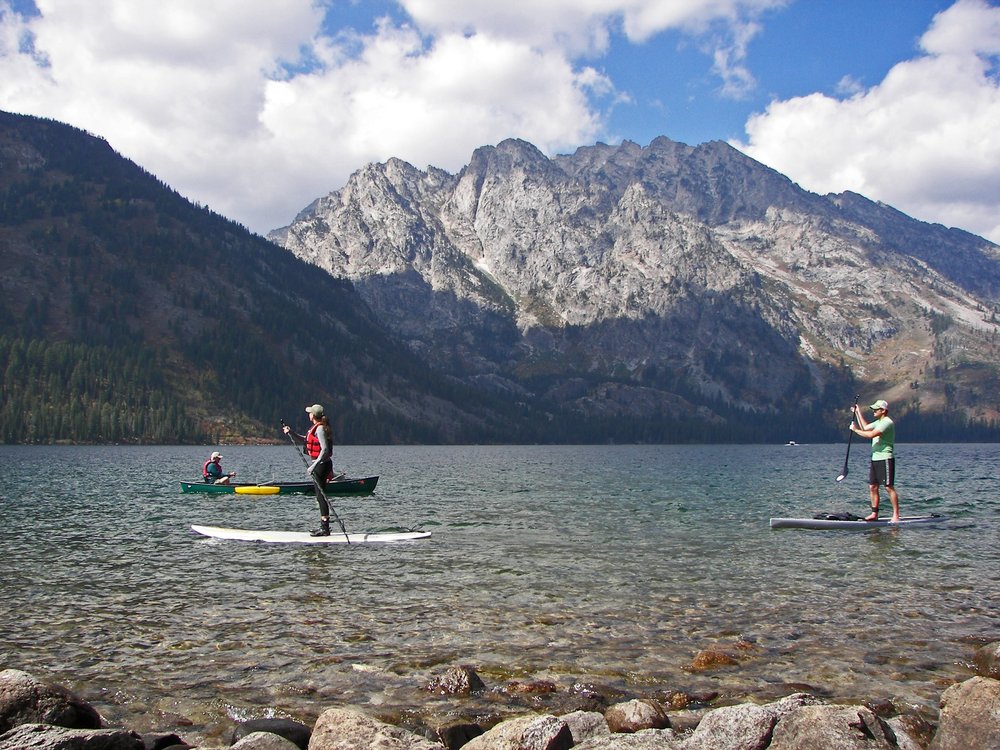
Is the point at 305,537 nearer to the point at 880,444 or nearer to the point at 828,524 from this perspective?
the point at 828,524

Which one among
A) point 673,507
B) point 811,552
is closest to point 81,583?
point 811,552

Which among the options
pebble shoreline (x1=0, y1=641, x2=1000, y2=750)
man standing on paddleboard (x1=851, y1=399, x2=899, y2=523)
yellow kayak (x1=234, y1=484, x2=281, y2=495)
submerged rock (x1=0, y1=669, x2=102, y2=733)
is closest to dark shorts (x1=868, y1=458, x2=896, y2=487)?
man standing on paddleboard (x1=851, y1=399, x2=899, y2=523)

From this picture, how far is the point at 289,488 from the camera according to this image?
5409 cm

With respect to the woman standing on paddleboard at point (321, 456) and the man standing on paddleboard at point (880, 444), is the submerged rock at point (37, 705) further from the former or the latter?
the man standing on paddleboard at point (880, 444)

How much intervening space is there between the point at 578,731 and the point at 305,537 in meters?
21.6

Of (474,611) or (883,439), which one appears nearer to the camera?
(474,611)

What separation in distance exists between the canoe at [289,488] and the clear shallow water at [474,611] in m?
16.0

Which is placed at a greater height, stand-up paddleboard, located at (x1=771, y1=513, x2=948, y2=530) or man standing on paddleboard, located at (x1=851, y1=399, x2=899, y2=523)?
man standing on paddleboard, located at (x1=851, y1=399, x2=899, y2=523)

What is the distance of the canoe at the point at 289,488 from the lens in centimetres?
5394

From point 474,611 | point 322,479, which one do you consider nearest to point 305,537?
point 322,479

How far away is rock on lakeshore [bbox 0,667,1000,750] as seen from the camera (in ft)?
30.4

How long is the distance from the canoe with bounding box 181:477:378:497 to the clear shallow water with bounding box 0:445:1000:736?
52.6 ft

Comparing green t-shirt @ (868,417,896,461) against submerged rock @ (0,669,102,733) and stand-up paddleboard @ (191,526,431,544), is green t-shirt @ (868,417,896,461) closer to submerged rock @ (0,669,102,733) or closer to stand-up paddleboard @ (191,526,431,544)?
stand-up paddleboard @ (191,526,431,544)

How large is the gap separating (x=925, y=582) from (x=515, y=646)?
14.8m
